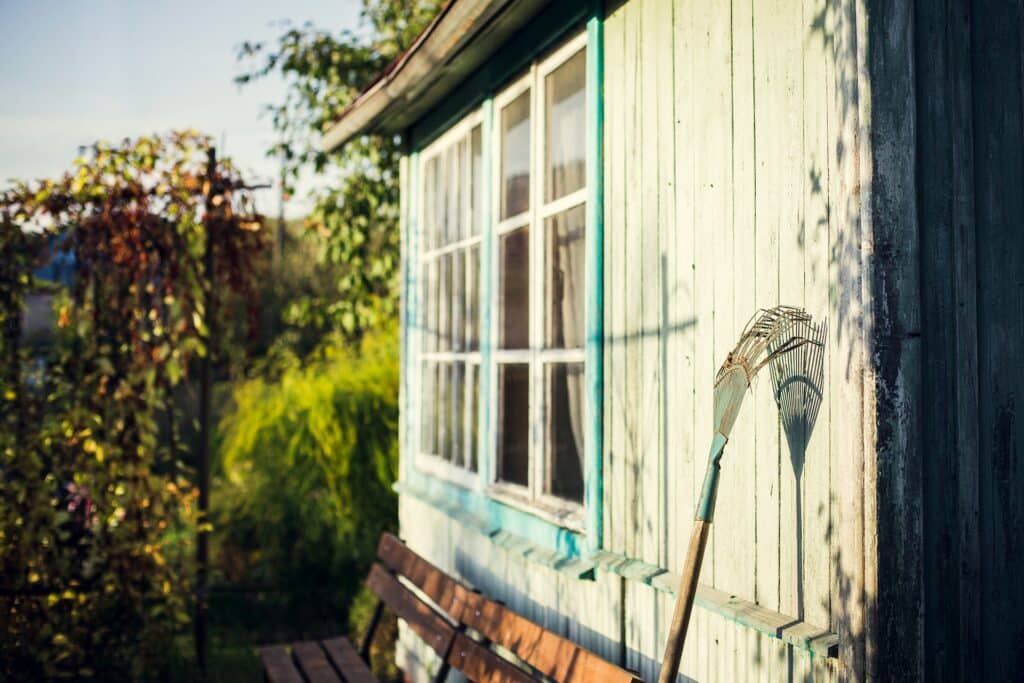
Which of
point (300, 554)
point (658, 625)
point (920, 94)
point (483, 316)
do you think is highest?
→ point (920, 94)

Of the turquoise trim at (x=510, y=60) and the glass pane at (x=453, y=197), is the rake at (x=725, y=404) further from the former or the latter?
the glass pane at (x=453, y=197)

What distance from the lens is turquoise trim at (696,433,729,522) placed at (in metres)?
2.53

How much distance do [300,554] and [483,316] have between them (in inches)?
170

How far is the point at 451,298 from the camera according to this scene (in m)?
5.61

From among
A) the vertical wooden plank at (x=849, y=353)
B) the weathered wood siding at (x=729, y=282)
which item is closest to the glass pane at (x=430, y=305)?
the weathered wood siding at (x=729, y=282)

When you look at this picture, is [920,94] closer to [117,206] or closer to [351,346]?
[117,206]

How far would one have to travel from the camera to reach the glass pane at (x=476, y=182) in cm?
515

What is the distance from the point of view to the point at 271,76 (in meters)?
10.0

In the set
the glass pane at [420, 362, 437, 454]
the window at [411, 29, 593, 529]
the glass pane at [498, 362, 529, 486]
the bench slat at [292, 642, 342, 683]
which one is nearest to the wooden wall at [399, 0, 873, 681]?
the window at [411, 29, 593, 529]

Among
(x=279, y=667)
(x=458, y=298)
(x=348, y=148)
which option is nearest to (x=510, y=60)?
(x=458, y=298)

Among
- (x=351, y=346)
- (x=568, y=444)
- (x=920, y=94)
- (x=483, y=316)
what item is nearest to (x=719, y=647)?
(x=568, y=444)

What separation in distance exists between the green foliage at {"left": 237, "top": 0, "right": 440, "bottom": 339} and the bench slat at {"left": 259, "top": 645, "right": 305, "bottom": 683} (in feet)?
14.1

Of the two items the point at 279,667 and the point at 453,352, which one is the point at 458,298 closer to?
the point at 453,352

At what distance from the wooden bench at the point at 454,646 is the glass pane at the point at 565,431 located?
546 millimetres
